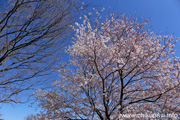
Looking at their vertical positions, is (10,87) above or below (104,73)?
below

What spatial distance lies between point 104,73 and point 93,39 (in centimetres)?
190

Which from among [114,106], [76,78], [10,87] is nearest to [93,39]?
[76,78]

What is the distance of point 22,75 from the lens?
4.44 m

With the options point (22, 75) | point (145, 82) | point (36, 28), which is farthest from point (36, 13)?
point (145, 82)

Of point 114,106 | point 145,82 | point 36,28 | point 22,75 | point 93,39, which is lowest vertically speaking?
point 114,106

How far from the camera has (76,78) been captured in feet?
23.9

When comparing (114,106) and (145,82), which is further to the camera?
(145,82)

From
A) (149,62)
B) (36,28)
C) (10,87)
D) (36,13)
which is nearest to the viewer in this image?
(36,13)

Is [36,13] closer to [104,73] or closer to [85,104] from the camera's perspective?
[104,73]

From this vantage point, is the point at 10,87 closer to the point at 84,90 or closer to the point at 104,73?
the point at 84,90

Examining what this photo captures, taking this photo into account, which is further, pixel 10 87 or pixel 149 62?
A: pixel 149 62

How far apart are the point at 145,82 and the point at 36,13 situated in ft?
19.3

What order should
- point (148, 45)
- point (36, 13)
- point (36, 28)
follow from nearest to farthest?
point (36, 13) → point (36, 28) → point (148, 45)

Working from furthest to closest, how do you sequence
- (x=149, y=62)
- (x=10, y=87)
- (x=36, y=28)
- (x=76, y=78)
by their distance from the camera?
(x=76, y=78)
(x=149, y=62)
(x=10, y=87)
(x=36, y=28)
